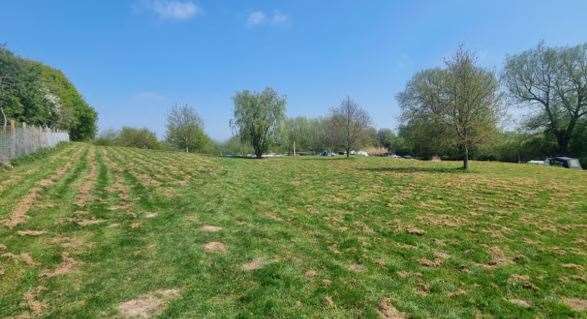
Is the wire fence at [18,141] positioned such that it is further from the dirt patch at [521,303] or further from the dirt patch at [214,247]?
the dirt patch at [521,303]

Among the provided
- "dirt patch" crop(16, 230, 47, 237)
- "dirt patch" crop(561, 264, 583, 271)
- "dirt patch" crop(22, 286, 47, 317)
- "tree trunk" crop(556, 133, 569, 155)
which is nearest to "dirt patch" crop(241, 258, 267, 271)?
"dirt patch" crop(22, 286, 47, 317)

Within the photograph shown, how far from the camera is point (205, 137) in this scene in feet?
279

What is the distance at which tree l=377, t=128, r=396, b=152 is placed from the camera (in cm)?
11056

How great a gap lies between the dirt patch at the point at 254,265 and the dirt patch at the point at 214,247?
40.7 inches

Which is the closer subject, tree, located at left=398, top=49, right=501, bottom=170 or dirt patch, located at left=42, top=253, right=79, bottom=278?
dirt patch, located at left=42, top=253, right=79, bottom=278

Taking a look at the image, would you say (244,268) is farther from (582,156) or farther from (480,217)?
(582,156)

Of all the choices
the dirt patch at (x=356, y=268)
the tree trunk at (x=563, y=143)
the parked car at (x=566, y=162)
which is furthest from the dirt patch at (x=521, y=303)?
the tree trunk at (x=563, y=143)

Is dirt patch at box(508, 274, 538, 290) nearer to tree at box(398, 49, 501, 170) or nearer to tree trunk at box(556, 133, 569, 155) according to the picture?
tree at box(398, 49, 501, 170)

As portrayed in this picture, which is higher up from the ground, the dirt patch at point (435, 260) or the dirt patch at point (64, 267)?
the dirt patch at point (64, 267)

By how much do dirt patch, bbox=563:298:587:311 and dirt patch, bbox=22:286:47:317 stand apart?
943 cm

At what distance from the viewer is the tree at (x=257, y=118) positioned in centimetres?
5722

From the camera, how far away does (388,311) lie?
7.19 m

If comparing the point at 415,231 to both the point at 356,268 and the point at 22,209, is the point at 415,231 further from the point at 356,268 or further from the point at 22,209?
the point at 22,209

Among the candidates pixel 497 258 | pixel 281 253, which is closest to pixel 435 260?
pixel 497 258
